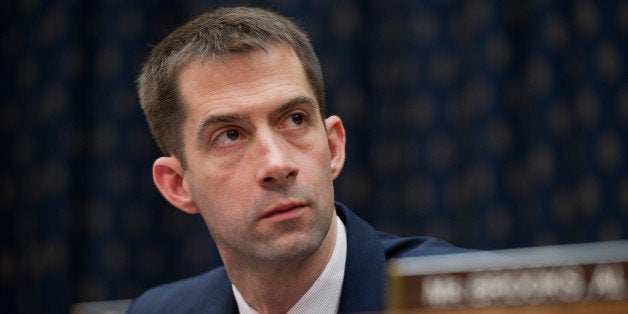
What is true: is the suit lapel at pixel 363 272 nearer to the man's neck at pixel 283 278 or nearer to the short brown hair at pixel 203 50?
the man's neck at pixel 283 278

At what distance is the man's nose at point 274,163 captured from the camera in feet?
5.77

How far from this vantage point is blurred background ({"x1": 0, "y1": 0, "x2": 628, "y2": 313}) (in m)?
4.09

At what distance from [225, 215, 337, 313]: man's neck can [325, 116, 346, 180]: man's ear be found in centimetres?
17

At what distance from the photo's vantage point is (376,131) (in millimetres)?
4336

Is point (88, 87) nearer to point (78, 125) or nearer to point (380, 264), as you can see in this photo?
point (78, 125)

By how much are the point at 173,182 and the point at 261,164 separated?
0.49 metres

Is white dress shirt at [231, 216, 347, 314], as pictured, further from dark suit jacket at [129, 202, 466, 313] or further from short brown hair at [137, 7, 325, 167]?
short brown hair at [137, 7, 325, 167]

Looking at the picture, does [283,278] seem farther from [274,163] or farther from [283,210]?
[274,163]

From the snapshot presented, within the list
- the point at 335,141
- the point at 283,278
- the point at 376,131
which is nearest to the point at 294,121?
the point at 335,141

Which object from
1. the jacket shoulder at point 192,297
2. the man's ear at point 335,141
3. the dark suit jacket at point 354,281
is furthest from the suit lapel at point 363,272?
the jacket shoulder at point 192,297

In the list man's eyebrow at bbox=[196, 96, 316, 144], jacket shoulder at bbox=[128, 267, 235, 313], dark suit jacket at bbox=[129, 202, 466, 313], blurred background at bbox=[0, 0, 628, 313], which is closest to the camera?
man's eyebrow at bbox=[196, 96, 316, 144]

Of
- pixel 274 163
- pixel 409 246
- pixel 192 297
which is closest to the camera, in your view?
pixel 274 163

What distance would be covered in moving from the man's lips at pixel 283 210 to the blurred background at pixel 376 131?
2480mm

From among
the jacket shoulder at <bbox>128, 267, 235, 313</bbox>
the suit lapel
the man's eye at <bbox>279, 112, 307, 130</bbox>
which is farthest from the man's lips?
the jacket shoulder at <bbox>128, 267, 235, 313</bbox>
